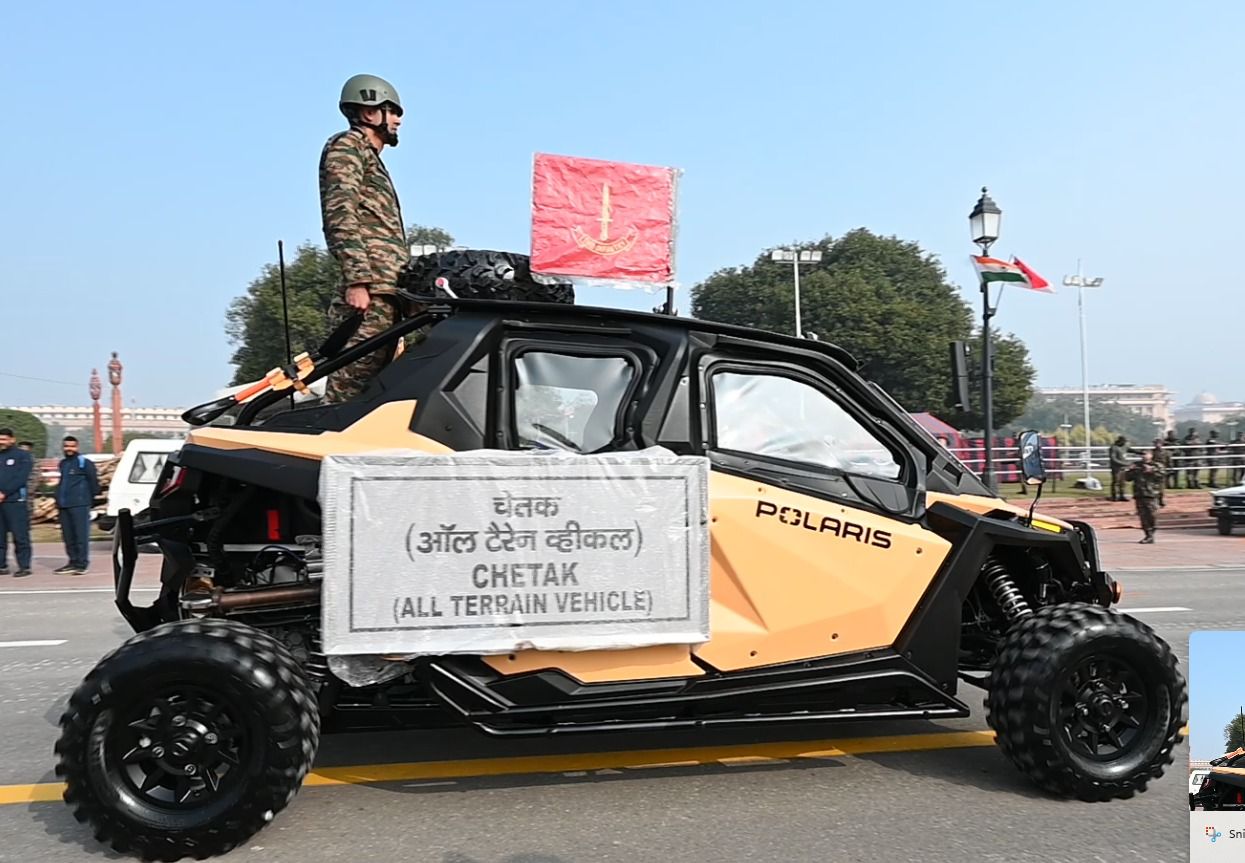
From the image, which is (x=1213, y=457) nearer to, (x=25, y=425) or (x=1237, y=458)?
(x=1237, y=458)

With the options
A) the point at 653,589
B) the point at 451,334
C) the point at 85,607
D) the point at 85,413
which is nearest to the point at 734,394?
the point at 653,589

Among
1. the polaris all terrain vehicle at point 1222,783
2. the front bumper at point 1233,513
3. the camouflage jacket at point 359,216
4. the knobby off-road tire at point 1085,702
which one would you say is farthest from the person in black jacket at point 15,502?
the front bumper at point 1233,513

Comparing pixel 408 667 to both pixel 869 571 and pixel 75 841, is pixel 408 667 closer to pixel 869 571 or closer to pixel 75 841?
pixel 75 841

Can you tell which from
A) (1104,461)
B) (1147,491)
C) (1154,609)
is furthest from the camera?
(1104,461)

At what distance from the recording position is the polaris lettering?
3.77 m

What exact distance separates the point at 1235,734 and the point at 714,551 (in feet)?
5.84

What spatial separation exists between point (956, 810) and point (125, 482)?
13257 mm

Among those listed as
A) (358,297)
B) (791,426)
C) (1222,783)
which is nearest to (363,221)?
(358,297)

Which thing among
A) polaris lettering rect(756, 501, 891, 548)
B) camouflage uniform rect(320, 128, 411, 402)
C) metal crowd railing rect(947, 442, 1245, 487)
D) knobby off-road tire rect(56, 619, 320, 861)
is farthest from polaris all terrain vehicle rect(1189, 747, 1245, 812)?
metal crowd railing rect(947, 442, 1245, 487)

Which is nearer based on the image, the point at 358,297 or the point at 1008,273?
the point at 358,297

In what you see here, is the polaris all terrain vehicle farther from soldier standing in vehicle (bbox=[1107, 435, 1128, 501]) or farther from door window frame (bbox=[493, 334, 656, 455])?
soldier standing in vehicle (bbox=[1107, 435, 1128, 501])

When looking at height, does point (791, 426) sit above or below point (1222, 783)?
above

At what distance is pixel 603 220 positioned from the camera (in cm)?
469

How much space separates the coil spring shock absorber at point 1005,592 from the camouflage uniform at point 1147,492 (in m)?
12.6
